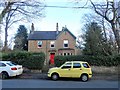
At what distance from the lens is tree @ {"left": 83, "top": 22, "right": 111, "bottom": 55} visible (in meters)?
29.2

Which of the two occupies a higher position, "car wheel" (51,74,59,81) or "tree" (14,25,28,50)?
"tree" (14,25,28,50)

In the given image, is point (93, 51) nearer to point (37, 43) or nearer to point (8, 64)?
point (8, 64)

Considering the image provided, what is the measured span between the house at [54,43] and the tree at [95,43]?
582 inches

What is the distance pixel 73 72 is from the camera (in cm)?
2077

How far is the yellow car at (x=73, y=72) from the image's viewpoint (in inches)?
811

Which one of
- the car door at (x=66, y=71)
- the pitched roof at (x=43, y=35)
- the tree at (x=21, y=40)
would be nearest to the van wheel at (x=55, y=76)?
the car door at (x=66, y=71)

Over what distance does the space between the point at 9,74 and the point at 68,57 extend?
8.12 metres

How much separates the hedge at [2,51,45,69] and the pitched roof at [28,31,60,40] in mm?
23308

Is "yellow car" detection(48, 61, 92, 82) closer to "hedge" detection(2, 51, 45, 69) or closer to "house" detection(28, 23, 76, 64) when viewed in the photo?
"hedge" detection(2, 51, 45, 69)

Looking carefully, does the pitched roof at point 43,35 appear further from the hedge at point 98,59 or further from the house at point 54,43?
the hedge at point 98,59

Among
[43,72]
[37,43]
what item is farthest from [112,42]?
[37,43]

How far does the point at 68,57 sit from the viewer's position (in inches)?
1075

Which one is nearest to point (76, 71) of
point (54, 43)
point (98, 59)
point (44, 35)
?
point (98, 59)

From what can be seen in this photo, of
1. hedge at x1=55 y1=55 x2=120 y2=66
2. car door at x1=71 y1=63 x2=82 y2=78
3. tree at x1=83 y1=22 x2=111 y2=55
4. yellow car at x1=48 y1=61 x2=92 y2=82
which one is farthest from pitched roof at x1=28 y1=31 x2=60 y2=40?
car door at x1=71 y1=63 x2=82 y2=78
